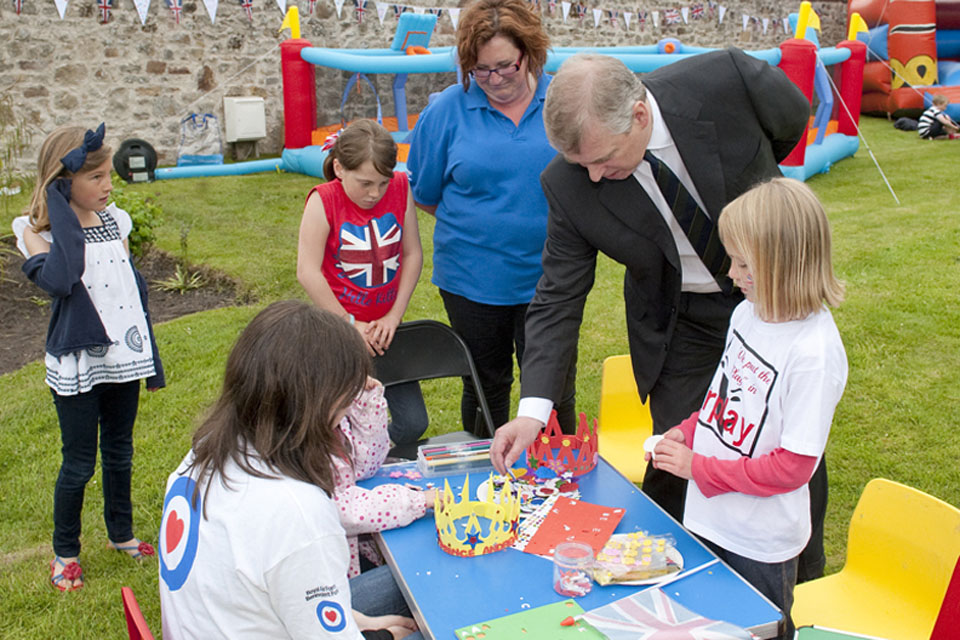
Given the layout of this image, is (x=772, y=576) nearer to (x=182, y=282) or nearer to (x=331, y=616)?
(x=331, y=616)

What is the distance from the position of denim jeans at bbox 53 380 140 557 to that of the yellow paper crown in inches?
59.5

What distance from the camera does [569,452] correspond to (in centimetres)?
241

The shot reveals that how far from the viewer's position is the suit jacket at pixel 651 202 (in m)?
2.46

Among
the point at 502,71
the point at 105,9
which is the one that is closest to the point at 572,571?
the point at 502,71

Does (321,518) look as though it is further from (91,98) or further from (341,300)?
(91,98)

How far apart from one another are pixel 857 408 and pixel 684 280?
2217 millimetres

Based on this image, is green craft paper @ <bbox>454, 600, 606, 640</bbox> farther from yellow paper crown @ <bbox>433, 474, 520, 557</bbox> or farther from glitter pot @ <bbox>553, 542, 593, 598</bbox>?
yellow paper crown @ <bbox>433, 474, 520, 557</bbox>

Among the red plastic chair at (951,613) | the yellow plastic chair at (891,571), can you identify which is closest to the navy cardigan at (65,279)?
the yellow plastic chair at (891,571)

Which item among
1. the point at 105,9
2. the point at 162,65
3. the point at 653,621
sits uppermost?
the point at 105,9

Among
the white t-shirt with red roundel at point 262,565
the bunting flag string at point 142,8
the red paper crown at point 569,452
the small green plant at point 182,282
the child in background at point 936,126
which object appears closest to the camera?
the white t-shirt with red roundel at point 262,565

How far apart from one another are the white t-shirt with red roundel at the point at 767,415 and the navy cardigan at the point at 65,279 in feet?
6.65

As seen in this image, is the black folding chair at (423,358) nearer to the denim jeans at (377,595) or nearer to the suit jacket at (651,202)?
the suit jacket at (651,202)

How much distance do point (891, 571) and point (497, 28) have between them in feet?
6.77

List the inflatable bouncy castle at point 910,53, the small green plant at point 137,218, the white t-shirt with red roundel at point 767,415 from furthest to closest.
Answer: the inflatable bouncy castle at point 910,53
the small green plant at point 137,218
the white t-shirt with red roundel at point 767,415
